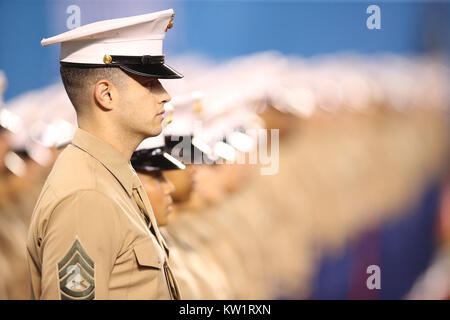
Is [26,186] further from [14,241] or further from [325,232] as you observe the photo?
[325,232]

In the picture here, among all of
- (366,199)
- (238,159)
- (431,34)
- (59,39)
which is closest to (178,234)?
(238,159)

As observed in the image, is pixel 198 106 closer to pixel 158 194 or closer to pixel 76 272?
pixel 158 194

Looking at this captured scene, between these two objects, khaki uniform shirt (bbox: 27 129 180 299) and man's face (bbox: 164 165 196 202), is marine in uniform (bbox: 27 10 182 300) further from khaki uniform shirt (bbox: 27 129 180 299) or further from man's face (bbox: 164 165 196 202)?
man's face (bbox: 164 165 196 202)

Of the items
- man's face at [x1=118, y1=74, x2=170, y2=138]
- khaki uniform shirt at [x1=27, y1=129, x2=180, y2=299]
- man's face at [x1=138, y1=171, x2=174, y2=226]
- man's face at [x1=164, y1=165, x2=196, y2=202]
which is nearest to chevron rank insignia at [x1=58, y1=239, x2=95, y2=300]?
khaki uniform shirt at [x1=27, y1=129, x2=180, y2=299]

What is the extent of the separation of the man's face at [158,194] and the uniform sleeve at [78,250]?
72cm

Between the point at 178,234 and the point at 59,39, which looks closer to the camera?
the point at 59,39

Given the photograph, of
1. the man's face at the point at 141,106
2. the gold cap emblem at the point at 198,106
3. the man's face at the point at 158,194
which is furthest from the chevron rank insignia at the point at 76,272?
the gold cap emblem at the point at 198,106

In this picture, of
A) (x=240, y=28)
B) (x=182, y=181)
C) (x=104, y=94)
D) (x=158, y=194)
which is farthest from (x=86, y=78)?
(x=240, y=28)

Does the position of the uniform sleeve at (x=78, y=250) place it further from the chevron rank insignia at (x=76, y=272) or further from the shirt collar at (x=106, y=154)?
the shirt collar at (x=106, y=154)

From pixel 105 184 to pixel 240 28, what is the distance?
1534mm

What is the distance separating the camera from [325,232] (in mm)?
3137

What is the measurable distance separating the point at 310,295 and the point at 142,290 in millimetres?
1893

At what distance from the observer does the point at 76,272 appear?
1.20 m

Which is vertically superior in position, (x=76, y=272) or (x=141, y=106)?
(x=141, y=106)
